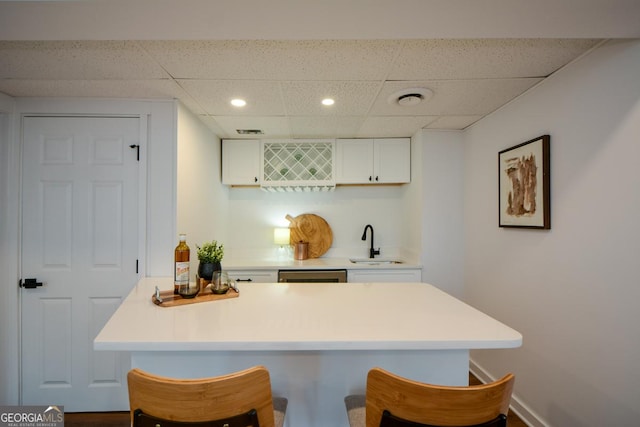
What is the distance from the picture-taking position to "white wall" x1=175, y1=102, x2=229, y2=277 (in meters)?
2.23

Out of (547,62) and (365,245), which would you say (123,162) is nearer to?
(365,245)

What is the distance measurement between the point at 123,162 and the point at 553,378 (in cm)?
325

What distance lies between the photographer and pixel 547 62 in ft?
5.36

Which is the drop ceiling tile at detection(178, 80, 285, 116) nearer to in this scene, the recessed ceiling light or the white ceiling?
the white ceiling

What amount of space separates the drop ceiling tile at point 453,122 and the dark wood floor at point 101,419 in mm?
2352

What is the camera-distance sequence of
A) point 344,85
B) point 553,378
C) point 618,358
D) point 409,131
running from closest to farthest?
point 618,358, point 553,378, point 344,85, point 409,131

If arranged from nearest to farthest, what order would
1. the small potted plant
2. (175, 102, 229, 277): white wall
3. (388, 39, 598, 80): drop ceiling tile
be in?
(388, 39, 598, 80): drop ceiling tile
the small potted plant
(175, 102, 229, 277): white wall

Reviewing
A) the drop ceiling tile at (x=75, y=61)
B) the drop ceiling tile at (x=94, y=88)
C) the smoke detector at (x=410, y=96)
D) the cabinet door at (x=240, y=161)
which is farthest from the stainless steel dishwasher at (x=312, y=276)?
the drop ceiling tile at (x=75, y=61)

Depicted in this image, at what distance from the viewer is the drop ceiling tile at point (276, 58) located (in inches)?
57.4

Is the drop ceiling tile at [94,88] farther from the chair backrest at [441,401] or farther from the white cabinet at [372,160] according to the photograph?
the chair backrest at [441,401]

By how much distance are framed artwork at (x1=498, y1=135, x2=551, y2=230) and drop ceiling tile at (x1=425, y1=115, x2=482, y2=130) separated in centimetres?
48

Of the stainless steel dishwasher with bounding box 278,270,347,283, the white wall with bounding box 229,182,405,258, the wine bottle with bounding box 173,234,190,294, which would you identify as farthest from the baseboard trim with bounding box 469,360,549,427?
the wine bottle with bounding box 173,234,190,294

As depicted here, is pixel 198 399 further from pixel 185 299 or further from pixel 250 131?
pixel 250 131

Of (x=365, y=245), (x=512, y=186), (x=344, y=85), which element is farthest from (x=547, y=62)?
(x=365, y=245)
